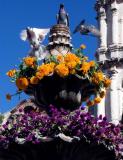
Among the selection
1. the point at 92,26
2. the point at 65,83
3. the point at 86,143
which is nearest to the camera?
the point at 86,143

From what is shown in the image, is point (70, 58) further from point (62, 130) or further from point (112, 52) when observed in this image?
point (112, 52)

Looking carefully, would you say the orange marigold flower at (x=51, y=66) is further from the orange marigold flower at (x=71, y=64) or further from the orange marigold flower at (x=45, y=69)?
the orange marigold flower at (x=71, y=64)

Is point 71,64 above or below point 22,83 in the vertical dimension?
above

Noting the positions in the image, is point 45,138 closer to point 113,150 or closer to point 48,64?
point 113,150

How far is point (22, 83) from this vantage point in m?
10.5

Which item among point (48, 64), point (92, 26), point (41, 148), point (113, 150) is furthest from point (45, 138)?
point (92, 26)

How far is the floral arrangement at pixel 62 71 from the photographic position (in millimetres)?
10016

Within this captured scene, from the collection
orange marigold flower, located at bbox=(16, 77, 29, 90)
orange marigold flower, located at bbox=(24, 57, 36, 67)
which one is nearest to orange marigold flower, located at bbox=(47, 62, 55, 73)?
orange marigold flower, located at bbox=(24, 57, 36, 67)

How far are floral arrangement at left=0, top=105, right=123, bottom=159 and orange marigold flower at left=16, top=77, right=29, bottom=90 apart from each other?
1248mm

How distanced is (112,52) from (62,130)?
36391mm

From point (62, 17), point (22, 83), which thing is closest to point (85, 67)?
point (22, 83)

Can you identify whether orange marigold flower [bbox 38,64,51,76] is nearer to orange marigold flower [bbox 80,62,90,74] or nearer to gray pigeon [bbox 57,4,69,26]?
orange marigold flower [bbox 80,62,90,74]

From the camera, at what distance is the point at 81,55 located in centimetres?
1065

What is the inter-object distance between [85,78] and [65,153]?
172cm
